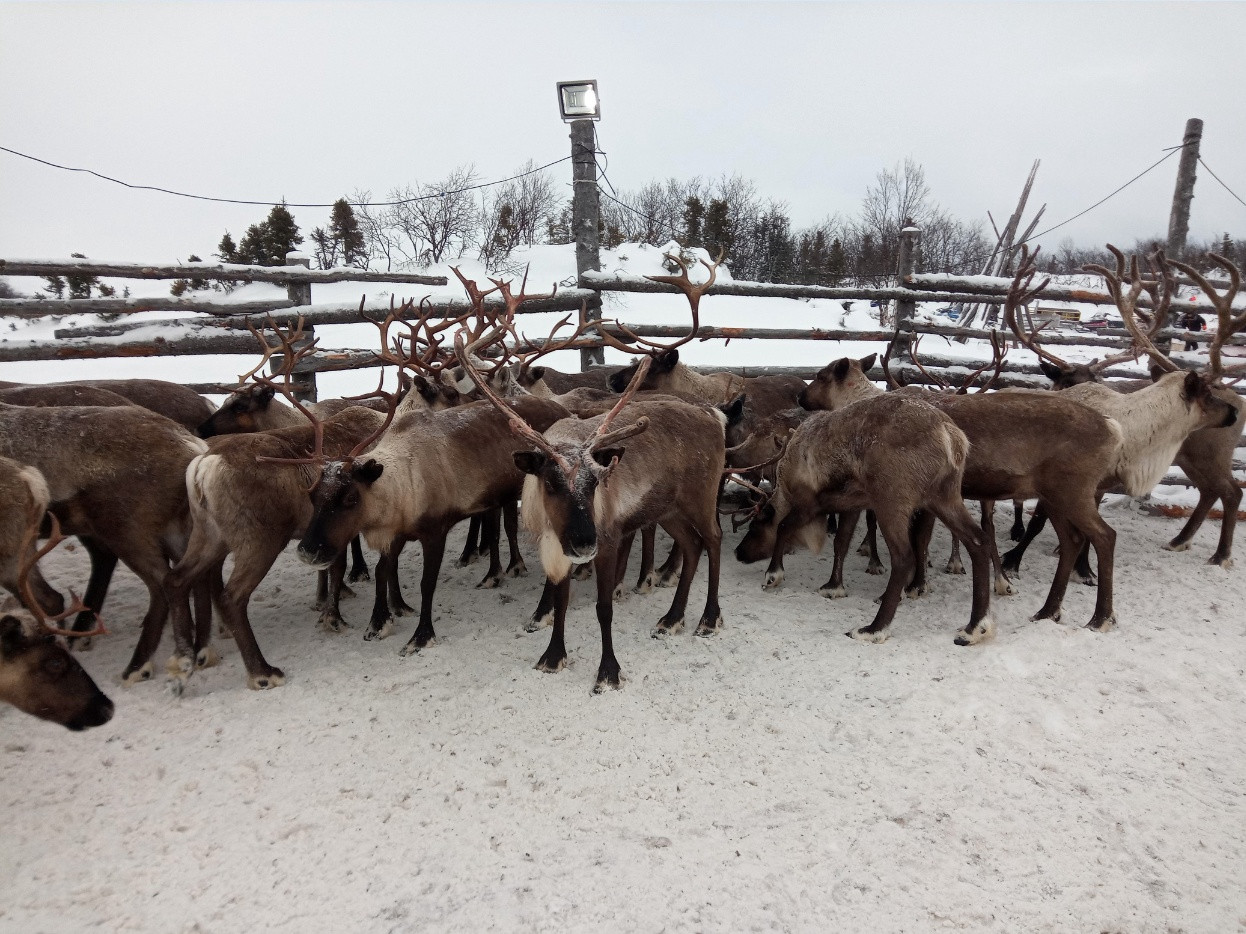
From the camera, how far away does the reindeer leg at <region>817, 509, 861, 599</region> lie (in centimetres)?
460

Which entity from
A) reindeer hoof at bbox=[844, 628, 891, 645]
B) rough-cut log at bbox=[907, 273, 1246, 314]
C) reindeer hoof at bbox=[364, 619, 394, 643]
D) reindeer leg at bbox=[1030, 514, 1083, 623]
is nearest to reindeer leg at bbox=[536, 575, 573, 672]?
reindeer hoof at bbox=[364, 619, 394, 643]

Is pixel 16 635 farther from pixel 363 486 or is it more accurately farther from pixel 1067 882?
pixel 1067 882

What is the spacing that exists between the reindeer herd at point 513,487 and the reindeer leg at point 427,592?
0.01 m

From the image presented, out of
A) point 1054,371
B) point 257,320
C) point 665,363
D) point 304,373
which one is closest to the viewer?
point 1054,371

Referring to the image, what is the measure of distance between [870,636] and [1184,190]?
669 cm

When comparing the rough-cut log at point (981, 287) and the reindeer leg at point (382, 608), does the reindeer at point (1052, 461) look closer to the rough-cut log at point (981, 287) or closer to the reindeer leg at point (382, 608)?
the reindeer leg at point (382, 608)

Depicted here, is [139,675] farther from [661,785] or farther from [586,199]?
[586,199]

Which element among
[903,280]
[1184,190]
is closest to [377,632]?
[903,280]

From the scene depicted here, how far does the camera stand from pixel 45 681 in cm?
270

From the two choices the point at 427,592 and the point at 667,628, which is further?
the point at 667,628

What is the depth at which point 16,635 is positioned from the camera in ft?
8.73

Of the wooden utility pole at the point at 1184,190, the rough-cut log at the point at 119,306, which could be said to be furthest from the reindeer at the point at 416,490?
the wooden utility pole at the point at 1184,190

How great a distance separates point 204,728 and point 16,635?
81cm

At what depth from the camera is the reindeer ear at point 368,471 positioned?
3453 millimetres
